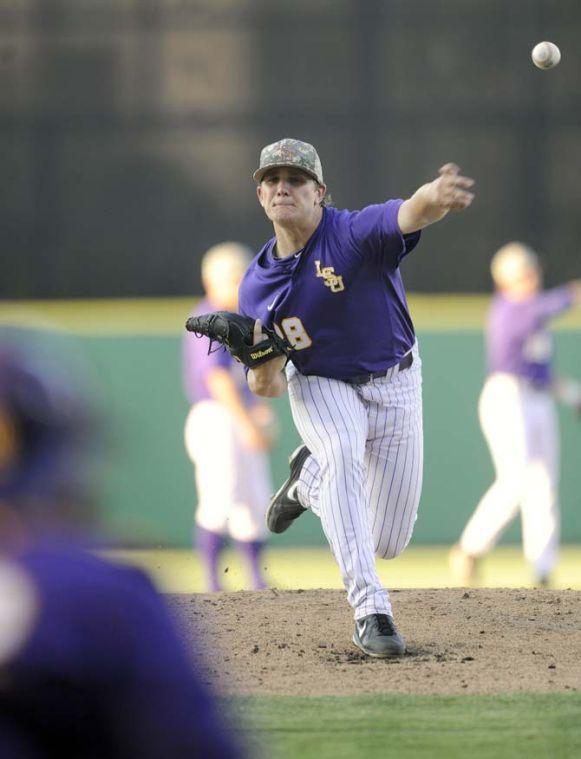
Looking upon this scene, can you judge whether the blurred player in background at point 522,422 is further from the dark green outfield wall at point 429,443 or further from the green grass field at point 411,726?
the green grass field at point 411,726

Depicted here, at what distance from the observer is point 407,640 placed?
4.79 metres

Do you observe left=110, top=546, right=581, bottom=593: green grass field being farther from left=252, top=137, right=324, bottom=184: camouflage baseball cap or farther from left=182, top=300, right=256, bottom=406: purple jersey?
left=252, top=137, right=324, bottom=184: camouflage baseball cap

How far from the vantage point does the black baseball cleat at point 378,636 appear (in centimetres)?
439

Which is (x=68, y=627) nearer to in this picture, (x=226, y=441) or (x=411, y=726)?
(x=411, y=726)

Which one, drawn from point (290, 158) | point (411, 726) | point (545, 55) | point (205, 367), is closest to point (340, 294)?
point (290, 158)

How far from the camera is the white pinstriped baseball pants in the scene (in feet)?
14.3

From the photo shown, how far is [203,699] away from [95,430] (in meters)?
0.25

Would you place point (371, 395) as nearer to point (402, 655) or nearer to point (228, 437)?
point (402, 655)

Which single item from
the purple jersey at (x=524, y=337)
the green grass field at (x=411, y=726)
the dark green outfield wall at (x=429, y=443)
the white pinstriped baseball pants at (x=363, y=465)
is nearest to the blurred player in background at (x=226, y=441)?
the purple jersey at (x=524, y=337)

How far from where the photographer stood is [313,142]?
30.0ft

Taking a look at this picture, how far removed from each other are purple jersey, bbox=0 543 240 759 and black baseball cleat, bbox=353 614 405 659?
318cm

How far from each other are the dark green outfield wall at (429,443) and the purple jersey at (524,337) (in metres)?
1.24

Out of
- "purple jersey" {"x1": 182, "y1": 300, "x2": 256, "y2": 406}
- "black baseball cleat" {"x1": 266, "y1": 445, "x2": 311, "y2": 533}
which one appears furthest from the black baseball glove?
"purple jersey" {"x1": 182, "y1": 300, "x2": 256, "y2": 406}

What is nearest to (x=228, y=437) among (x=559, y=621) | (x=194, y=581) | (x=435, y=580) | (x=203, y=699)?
(x=194, y=581)
